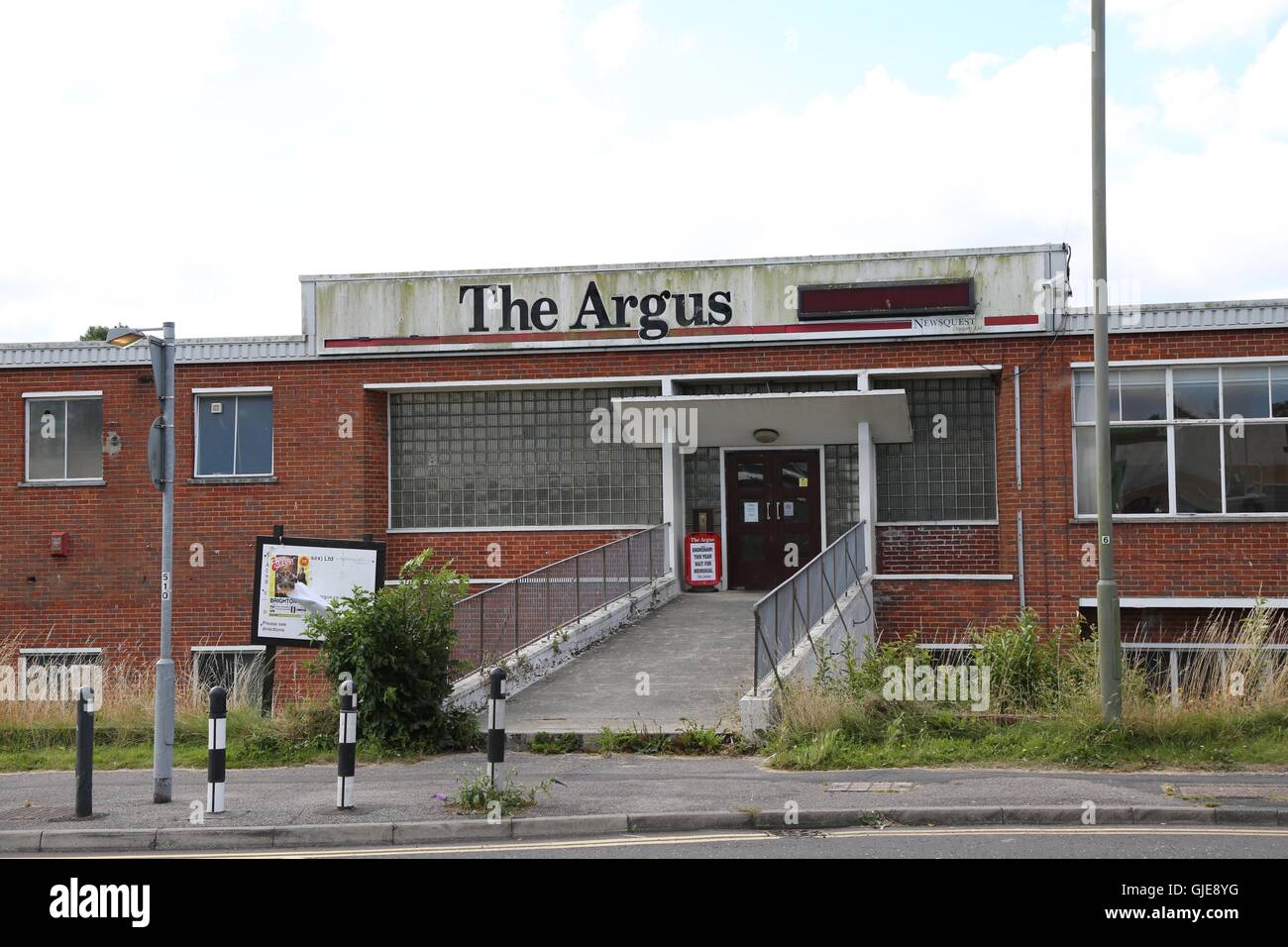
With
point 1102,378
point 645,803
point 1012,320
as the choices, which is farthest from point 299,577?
point 1012,320

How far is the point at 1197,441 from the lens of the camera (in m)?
20.5

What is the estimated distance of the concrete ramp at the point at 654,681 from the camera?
14977 millimetres

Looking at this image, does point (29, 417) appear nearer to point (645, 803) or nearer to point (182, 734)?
point (182, 734)

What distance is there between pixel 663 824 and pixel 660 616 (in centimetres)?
1034

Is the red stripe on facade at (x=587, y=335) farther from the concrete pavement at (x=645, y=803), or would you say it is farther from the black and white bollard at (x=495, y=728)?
the black and white bollard at (x=495, y=728)

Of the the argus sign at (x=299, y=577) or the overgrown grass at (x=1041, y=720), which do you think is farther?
the the argus sign at (x=299, y=577)

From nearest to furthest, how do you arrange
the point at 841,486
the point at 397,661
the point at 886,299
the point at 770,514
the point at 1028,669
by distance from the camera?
the point at 397,661 → the point at 1028,669 → the point at 886,299 → the point at 841,486 → the point at 770,514

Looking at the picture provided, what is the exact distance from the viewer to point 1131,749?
12.2 meters

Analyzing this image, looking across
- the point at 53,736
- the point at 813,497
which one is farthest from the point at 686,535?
the point at 53,736

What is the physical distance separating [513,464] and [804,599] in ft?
27.2

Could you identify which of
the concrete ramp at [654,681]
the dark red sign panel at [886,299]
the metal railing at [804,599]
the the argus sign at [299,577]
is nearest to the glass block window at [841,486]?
the metal railing at [804,599]

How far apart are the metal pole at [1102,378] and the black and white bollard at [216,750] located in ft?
26.1
